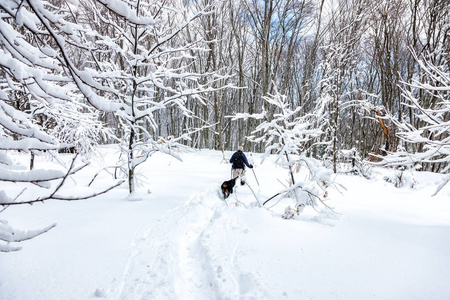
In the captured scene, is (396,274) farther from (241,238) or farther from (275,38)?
(275,38)

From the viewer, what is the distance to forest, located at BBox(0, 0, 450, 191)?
1.36 metres

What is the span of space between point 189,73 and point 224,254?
3.22 m

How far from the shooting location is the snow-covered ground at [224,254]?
2.22 meters

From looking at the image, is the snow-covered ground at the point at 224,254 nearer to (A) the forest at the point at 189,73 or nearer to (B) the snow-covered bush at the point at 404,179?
(A) the forest at the point at 189,73

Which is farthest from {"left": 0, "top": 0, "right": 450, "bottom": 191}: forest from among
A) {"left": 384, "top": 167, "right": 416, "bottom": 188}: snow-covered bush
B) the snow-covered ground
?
the snow-covered ground

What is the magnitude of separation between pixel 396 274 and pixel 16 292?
364cm

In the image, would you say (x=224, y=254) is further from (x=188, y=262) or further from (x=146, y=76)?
(x=146, y=76)

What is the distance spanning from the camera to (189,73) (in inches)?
171

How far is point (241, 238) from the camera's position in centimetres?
350

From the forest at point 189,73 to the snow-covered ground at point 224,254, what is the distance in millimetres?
1077

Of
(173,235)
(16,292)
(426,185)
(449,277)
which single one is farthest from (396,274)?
(426,185)

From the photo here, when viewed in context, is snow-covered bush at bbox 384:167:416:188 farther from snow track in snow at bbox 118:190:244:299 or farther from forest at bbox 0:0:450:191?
snow track in snow at bbox 118:190:244:299

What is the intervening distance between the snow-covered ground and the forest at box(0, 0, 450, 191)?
3.53 feet

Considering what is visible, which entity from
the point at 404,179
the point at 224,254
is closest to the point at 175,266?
the point at 224,254
